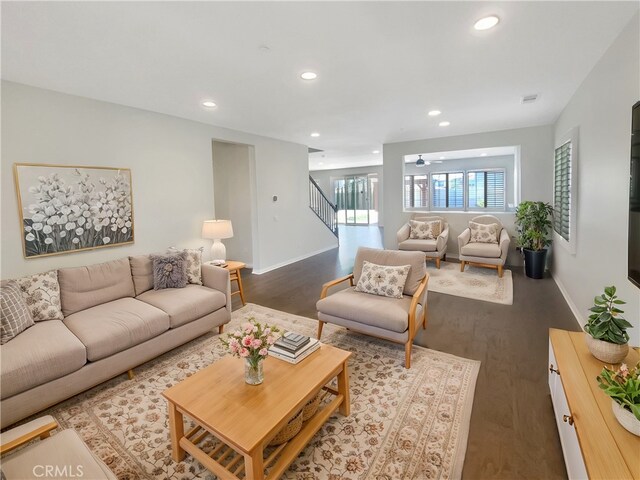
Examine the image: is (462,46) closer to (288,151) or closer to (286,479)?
(286,479)

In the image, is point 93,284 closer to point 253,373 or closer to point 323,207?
point 253,373

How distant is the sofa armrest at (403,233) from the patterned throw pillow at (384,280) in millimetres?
3189

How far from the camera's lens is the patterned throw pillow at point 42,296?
8.63ft

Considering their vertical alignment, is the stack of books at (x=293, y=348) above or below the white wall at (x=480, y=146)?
below

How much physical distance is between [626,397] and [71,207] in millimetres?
4387

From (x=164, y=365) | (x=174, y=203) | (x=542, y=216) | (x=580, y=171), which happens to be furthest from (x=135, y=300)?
(x=542, y=216)

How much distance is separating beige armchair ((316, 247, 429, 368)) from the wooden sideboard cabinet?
1.01m

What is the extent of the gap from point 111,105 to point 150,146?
575 mm

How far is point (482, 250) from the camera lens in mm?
5359

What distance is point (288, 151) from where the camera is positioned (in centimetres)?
660

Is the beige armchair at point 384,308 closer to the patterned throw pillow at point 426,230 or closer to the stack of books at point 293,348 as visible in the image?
the stack of books at point 293,348

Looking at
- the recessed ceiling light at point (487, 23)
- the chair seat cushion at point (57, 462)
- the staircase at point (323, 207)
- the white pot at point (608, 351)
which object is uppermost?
the recessed ceiling light at point (487, 23)

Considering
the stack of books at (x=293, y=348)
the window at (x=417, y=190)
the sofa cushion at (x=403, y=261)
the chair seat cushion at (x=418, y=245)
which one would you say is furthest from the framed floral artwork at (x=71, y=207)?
the window at (x=417, y=190)

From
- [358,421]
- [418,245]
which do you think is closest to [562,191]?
[418,245]
